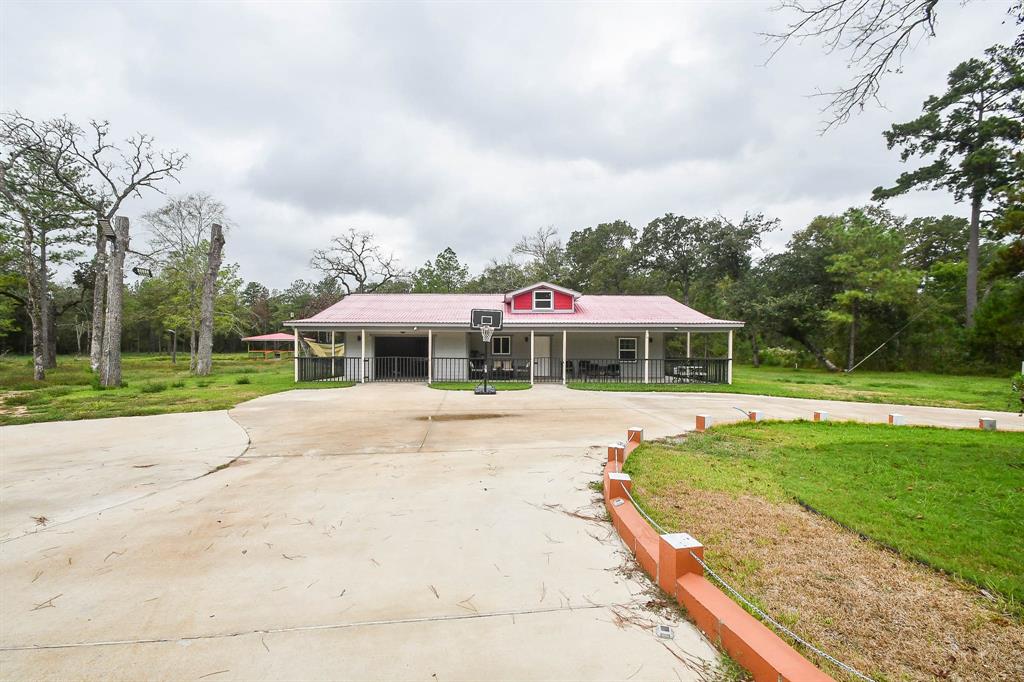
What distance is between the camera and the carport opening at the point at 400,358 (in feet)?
58.4

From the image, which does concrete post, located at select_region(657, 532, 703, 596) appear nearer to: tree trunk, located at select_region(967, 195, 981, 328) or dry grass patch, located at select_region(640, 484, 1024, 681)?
dry grass patch, located at select_region(640, 484, 1024, 681)

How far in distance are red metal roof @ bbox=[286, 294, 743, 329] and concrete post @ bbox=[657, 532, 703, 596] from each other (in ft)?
46.9

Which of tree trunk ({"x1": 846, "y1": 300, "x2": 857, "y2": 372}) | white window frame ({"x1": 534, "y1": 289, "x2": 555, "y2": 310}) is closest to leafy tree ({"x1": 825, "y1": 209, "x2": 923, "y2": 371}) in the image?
tree trunk ({"x1": 846, "y1": 300, "x2": 857, "y2": 372})

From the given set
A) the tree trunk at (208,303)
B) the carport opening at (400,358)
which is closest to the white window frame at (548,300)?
the carport opening at (400,358)

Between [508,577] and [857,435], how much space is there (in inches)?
283

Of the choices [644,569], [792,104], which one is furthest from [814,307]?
[644,569]

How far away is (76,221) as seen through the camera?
70.2 feet

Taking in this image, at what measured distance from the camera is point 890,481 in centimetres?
431

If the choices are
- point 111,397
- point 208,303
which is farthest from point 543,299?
point 208,303

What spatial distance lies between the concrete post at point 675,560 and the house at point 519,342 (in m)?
13.4

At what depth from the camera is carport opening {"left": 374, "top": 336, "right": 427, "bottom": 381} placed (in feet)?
58.4

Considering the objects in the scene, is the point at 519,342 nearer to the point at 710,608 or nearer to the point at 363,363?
the point at 363,363

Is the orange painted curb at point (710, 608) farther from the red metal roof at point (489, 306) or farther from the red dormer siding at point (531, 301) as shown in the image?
the red dormer siding at point (531, 301)

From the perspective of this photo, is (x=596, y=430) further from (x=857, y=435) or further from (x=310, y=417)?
(x=310, y=417)
